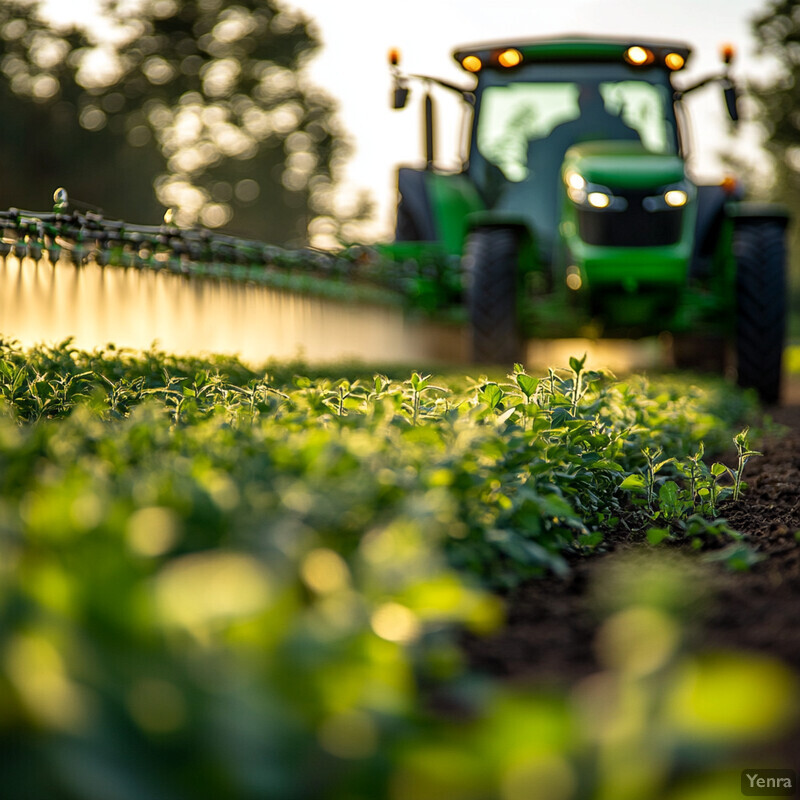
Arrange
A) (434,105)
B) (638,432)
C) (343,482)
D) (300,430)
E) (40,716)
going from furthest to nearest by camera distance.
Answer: (434,105)
(638,432)
(300,430)
(343,482)
(40,716)

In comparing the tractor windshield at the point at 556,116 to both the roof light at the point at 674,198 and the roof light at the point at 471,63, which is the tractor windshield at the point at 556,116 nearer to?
the roof light at the point at 471,63

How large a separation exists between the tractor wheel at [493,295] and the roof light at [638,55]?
2206 mm

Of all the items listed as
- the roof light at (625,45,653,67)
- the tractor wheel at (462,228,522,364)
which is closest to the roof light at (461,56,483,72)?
the roof light at (625,45,653,67)

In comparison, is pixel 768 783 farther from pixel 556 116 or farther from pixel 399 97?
pixel 556 116

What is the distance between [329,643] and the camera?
A: 3.78 ft

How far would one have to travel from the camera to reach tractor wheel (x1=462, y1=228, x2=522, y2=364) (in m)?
8.06

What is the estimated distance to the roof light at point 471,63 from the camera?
30.9 feet

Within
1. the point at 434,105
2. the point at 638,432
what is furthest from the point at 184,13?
the point at 638,432

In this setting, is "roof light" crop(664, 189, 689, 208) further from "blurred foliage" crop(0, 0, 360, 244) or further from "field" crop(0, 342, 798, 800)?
"blurred foliage" crop(0, 0, 360, 244)

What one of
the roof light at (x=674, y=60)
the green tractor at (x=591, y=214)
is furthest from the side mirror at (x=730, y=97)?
the roof light at (x=674, y=60)

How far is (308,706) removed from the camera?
1.13 meters

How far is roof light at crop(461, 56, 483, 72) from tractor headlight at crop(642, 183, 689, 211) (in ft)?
7.39

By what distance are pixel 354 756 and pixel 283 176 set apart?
41003mm

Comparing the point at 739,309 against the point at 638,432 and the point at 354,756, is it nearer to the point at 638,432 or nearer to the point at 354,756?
the point at 638,432
